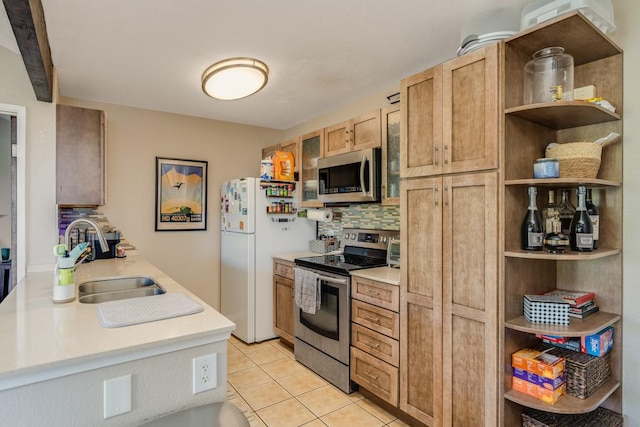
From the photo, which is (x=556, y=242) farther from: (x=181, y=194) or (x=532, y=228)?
(x=181, y=194)

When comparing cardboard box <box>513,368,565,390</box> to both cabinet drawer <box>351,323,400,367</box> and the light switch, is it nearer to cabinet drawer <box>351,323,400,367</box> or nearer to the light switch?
cabinet drawer <box>351,323,400,367</box>

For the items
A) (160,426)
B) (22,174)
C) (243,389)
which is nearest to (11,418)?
(160,426)

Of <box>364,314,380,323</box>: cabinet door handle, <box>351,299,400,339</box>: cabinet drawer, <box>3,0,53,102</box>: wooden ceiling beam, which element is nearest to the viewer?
<box>3,0,53,102</box>: wooden ceiling beam

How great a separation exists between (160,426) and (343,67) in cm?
246

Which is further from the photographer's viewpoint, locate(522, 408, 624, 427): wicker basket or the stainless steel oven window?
the stainless steel oven window

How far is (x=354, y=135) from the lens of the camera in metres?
3.07

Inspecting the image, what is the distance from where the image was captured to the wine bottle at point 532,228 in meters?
1.73

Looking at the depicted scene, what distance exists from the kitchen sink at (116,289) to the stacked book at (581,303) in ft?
6.93

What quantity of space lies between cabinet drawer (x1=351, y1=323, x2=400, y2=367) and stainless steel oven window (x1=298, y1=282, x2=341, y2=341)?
0.18 metres

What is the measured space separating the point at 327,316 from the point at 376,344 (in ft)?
1.76

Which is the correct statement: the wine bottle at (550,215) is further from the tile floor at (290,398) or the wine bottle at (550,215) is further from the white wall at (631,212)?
the tile floor at (290,398)

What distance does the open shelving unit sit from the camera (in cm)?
166

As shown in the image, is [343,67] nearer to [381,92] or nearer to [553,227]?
[381,92]

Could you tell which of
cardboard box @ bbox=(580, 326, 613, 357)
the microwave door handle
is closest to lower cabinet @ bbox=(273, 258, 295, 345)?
the microwave door handle
